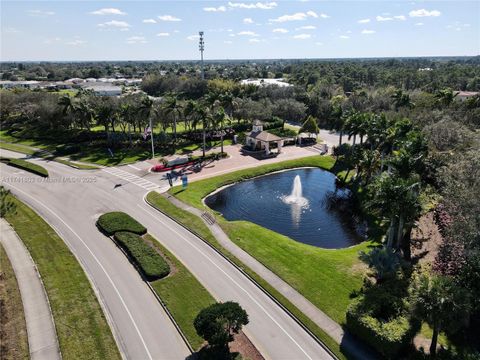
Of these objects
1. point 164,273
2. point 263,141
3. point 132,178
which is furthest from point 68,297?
point 263,141

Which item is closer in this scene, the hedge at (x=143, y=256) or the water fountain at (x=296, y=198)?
the hedge at (x=143, y=256)

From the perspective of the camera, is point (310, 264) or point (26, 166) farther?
point (26, 166)

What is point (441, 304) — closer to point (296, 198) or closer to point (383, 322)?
point (383, 322)

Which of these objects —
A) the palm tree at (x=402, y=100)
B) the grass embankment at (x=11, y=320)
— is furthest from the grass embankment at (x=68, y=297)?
the palm tree at (x=402, y=100)

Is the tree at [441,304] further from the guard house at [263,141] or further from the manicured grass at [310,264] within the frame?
the guard house at [263,141]

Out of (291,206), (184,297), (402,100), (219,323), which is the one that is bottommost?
(184,297)

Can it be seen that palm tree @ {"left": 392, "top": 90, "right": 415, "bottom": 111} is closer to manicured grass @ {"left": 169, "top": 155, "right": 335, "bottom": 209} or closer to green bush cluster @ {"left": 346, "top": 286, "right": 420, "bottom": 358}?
manicured grass @ {"left": 169, "top": 155, "right": 335, "bottom": 209}

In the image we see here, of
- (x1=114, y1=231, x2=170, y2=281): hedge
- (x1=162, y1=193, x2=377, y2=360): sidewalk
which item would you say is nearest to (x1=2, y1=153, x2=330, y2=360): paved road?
(x1=114, y1=231, x2=170, y2=281): hedge
